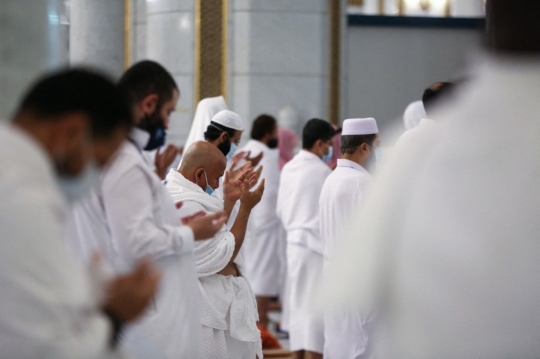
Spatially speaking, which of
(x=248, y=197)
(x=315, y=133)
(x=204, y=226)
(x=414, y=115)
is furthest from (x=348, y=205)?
(x=414, y=115)

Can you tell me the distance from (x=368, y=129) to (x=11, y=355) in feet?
11.9

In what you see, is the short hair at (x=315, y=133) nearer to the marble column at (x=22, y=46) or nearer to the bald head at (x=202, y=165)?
the marble column at (x=22, y=46)

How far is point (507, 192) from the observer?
1.81m

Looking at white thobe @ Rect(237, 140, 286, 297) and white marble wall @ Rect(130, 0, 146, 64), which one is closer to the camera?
white thobe @ Rect(237, 140, 286, 297)

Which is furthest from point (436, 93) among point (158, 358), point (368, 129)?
point (158, 358)

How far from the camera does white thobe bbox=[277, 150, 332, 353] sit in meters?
6.19

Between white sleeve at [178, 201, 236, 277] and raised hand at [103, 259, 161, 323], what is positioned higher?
raised hand at [103, 259, 161, 323]

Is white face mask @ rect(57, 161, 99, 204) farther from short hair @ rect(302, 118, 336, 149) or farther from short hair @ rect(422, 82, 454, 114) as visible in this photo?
short hair @ rect(302, 118, 336, 149)

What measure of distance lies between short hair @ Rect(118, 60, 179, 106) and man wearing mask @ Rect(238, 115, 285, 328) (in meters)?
4.78

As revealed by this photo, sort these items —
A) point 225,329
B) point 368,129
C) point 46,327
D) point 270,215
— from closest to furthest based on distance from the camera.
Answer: point 46,327, point 225,329, point 368,129, point 270,215

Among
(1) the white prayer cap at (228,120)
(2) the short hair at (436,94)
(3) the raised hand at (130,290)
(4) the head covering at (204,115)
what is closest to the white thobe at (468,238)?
(3) the raised hand at (130,290)

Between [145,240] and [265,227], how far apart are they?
5.19 meters

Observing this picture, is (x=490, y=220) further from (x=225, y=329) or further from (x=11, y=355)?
(x=225, y=329)

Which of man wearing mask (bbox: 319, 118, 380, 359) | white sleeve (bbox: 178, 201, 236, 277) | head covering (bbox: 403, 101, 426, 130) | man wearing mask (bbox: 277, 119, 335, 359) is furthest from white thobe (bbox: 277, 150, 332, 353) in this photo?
white sleeve (bbox: 178, 201, 236, 277)
